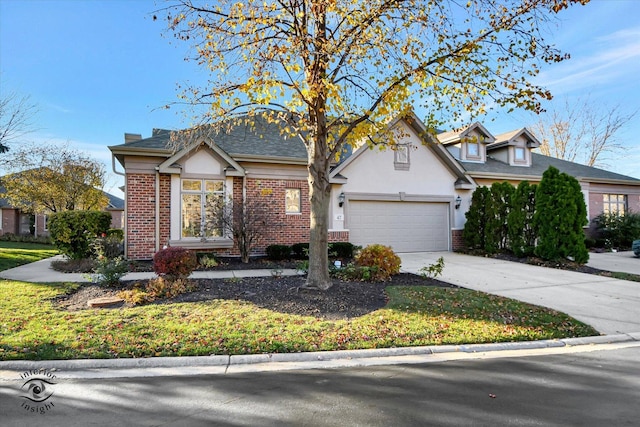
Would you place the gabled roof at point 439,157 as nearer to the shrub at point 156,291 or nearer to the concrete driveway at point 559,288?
the concrete driveway at point 559,288

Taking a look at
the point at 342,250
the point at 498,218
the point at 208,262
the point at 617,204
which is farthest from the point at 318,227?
the point at 617,204

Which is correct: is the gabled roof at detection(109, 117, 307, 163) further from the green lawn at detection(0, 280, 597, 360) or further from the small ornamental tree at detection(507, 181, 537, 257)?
the small ornamental tree at detection(507, 181, 537, 257)

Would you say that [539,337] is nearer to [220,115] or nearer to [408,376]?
[408,376]

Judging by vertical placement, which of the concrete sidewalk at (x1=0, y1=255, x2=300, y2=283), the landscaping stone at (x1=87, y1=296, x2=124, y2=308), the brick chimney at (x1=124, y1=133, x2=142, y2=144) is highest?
the brick chimney at (x1=124, y1=133, x2=142, y2=144)

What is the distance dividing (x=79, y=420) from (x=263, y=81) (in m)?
5.57

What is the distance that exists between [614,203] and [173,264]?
22611 millimetres

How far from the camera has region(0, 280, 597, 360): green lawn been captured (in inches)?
186

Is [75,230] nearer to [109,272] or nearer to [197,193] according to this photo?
[197,193]

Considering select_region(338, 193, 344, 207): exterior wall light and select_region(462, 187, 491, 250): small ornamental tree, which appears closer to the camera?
select_region(338, 193, 344, 207): exterior wall light

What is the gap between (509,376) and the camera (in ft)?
13.7

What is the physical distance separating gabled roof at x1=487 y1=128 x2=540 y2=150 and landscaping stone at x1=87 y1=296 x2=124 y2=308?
18.7m

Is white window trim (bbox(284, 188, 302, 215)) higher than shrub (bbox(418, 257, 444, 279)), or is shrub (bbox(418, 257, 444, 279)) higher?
white window trim (bbox(284, 188, 302, 215))

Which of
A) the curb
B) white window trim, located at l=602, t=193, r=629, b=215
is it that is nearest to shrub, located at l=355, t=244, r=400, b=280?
the curb

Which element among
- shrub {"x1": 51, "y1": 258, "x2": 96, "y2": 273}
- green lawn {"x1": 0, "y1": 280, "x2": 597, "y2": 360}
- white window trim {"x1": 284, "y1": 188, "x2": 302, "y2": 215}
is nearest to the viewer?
green lawn {"x1": 0, "y1": 280, "x2": 597, "y2": 360}
